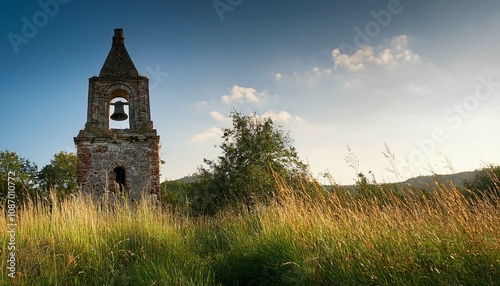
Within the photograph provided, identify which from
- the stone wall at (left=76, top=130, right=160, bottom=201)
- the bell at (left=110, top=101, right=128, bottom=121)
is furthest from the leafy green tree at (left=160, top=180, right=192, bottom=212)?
the bell at (left=110, top=101, right=128, bottom=121)

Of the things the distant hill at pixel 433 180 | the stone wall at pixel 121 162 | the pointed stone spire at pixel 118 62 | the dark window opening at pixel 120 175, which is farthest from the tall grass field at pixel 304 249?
the pointed stone spire at pixel 118 62

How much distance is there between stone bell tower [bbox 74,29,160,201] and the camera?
39.3 ft

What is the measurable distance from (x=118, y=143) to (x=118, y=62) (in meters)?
3.81

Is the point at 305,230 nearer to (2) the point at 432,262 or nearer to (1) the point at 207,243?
(2) the point at 432,262

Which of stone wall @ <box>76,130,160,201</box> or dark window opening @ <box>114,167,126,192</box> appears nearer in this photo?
stone wall @ <box>76,130,160,201</box>

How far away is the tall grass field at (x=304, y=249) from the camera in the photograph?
271 centimetres

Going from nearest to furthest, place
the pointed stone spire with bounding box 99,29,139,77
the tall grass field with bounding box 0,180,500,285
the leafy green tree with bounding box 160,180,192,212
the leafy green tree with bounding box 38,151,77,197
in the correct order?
1. the tall grass field with bounding box 0,180,500,285
2. the leafy green tree with bounding box 160,180,192,212
3. the pointed stone spire with bounding box 99,29,139,77
4. the leafy green tree with bounding box 38,151,77,197

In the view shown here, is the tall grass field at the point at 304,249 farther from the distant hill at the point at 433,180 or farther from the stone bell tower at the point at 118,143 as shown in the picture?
the stone bell tower at the point at 118,143

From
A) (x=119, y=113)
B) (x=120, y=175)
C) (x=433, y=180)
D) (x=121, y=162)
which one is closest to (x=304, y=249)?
(x=433, y=180)

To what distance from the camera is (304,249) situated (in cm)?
382

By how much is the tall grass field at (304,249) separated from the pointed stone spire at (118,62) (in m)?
8.46

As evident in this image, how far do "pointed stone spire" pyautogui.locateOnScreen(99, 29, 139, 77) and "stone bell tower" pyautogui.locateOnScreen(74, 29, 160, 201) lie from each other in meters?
0.07

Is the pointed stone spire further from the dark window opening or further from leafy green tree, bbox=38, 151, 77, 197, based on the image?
leafy green tree, bbox=38, 151, 77, 197

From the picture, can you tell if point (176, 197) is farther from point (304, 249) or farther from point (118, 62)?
point (304, 249)
